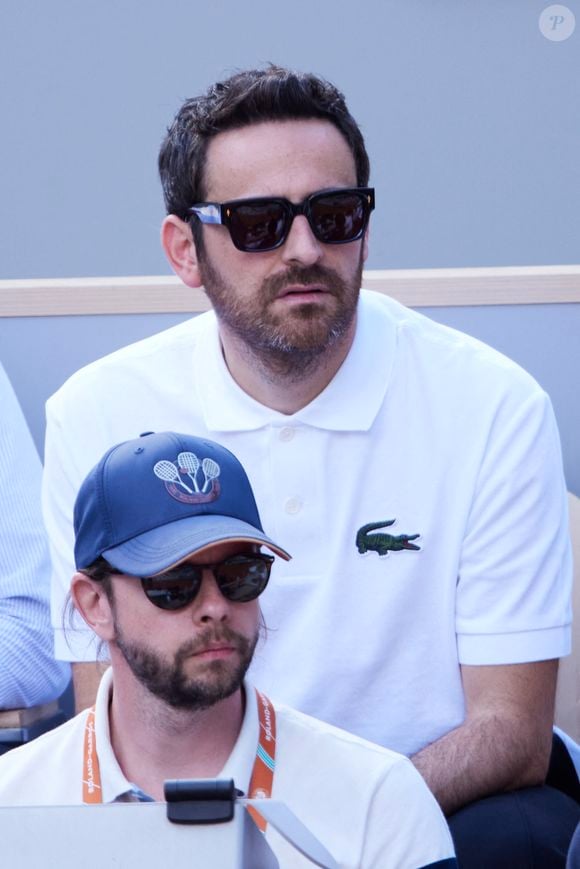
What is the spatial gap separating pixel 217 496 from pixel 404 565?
63 cm

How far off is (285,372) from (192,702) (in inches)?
34.8

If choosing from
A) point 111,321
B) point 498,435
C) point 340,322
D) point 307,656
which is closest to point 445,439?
point 498,435

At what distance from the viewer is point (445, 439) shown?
253 cm

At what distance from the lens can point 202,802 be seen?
3.11ft

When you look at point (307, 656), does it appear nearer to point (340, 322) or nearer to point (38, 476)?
point (340, 322)

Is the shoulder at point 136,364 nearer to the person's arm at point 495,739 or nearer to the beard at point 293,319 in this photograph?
the beard at point 293,319

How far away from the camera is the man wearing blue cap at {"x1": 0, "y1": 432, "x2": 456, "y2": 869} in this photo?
5.69 ft

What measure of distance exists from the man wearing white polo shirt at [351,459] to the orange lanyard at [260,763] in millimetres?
570

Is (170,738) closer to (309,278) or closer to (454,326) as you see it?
(309,278)

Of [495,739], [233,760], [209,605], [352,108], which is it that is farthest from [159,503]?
[352,108]

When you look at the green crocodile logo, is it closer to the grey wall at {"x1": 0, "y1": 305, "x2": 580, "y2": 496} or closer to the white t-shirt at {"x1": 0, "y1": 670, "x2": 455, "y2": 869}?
the white t-shirt at {"x1": 0, "y1": 670, "x2": 455, "y2": 869}

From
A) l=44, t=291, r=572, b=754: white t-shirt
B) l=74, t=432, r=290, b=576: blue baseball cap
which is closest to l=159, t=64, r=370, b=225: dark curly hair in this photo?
l=44, t=291, r=572, b=754: white t-shirt

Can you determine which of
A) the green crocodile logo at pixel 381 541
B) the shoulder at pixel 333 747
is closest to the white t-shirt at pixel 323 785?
the shoulder at pixel 333 747

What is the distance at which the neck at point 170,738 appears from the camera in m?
1.81
